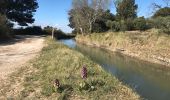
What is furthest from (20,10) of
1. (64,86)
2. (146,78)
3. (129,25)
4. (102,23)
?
(64,86)

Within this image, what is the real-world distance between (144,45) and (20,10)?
32033 millimetres

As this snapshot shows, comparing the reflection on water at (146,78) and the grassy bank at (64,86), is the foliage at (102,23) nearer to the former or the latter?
the reflection on water at (146,78)

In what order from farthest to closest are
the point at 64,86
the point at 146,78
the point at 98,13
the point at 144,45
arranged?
the point at 98,13 → the point at 144,45 → the point at 146,78 → the point at 64,86

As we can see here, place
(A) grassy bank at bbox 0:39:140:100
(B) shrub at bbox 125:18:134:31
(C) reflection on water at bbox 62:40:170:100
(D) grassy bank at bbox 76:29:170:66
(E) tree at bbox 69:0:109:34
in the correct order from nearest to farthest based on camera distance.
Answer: (A) grassy bank at bbox 0:39:140:100 → (C) reflection on water at bbox 62:40:170:100 → (D) grassy bank at bbox 76:29:170:66 → (B) shrub at bbox 125:18:134:31 → (E) tree at bbox 69:0:109:34

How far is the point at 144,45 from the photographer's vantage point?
1044 inches

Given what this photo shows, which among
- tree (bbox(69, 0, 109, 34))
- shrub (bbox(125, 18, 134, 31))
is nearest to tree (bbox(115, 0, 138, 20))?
tree (bbox(69, 0, 109, 34))

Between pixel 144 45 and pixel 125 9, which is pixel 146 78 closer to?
pixel 144 45

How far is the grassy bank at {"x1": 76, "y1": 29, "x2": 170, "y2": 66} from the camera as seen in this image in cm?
2208

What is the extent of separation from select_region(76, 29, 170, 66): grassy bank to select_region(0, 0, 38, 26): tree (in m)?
21.1

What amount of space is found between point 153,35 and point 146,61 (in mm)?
5242

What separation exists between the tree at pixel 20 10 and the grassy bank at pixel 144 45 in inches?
831

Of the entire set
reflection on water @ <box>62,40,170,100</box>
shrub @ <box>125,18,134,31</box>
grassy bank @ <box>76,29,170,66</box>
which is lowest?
reflection on water @ <box>62,40,170,100</box>

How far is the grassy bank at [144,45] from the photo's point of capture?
22.1 meters

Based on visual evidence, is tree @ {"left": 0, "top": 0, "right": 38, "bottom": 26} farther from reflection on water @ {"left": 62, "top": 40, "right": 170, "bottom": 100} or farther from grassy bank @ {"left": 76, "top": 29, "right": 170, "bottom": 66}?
reflection on water @ {"left": 62, "top": 40, "right": 170, "bottom": 100}
